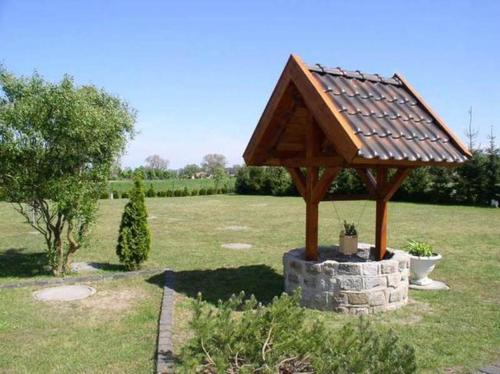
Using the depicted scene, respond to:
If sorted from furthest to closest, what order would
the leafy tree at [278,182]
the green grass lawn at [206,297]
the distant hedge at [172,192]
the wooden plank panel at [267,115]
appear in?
the distant hedge at [172,192] → the leafy tree at [278,182] → the wooden plank panel at [267,115] → the green grass lawn at [206,297]

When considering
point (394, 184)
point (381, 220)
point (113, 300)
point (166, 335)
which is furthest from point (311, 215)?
point (113, 300)

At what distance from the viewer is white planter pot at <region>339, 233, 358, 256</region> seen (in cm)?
771

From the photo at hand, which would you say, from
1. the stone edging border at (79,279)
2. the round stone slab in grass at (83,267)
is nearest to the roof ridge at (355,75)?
the stone edging border at (79,279)

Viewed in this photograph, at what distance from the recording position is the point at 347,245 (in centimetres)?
774

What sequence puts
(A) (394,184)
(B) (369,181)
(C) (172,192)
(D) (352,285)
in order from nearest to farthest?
(D) (352,285)
(A) (394,184)
(B) (369,181)
(C) (172,192)

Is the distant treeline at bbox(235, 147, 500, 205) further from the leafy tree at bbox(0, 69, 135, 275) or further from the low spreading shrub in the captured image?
the low spreading shrub

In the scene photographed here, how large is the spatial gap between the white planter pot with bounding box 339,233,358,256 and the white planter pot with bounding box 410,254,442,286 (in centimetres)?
123

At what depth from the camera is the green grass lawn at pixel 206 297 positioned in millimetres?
5086

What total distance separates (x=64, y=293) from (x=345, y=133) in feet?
18.2

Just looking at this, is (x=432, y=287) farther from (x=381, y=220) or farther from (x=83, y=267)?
(x=83, y=267)

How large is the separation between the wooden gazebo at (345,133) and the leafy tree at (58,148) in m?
3.13

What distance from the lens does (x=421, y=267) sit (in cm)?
806

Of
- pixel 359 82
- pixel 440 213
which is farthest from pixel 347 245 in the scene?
pixel 440 213

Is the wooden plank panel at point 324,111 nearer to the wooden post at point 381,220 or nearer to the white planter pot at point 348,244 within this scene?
the wooden post at point 381,220
